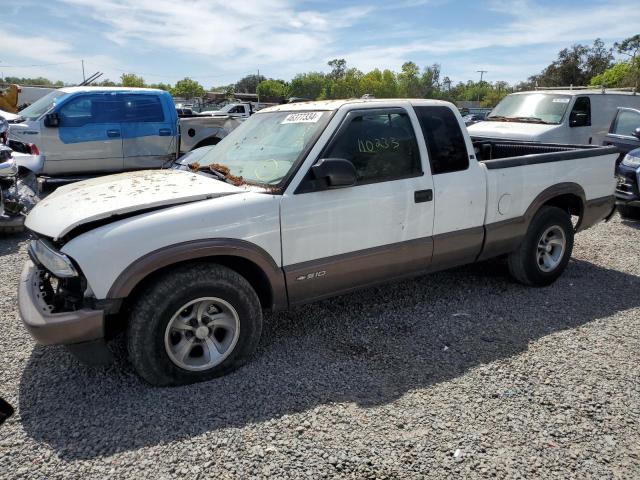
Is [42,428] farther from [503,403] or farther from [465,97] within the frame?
[465,97]

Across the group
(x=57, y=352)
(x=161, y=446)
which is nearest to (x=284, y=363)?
(x=161, y=446)

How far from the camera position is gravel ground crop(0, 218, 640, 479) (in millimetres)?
2580

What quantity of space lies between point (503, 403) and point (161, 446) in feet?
6.90

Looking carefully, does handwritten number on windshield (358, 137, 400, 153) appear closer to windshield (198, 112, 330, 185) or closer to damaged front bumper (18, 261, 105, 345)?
windshield (198, 112, 330, 185)

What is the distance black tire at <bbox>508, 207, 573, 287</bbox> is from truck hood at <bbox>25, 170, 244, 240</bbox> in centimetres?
301

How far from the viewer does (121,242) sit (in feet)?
9.51

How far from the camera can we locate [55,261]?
2.95 metres

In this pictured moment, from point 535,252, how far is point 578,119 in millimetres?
6357

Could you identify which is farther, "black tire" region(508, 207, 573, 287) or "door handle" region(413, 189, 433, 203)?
"black tire" region(508, 207, 573, 287)

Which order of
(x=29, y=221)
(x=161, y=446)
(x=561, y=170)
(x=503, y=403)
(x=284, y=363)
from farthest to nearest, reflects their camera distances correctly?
(x=561, y=170) < (x=284, y=363) < (x=29, y=221) < (x=503, y=403) < (x=161, y=446)

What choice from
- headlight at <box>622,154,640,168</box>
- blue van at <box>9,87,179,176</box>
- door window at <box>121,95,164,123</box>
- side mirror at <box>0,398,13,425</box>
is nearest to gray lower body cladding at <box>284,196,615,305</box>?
side mirror at <box>0,398,13,425</box>

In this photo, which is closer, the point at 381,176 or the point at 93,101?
the point at 381,176

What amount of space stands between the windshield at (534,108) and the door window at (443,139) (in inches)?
260

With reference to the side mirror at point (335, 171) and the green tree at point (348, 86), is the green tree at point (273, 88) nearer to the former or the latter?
the green tree at point (348, 86)
